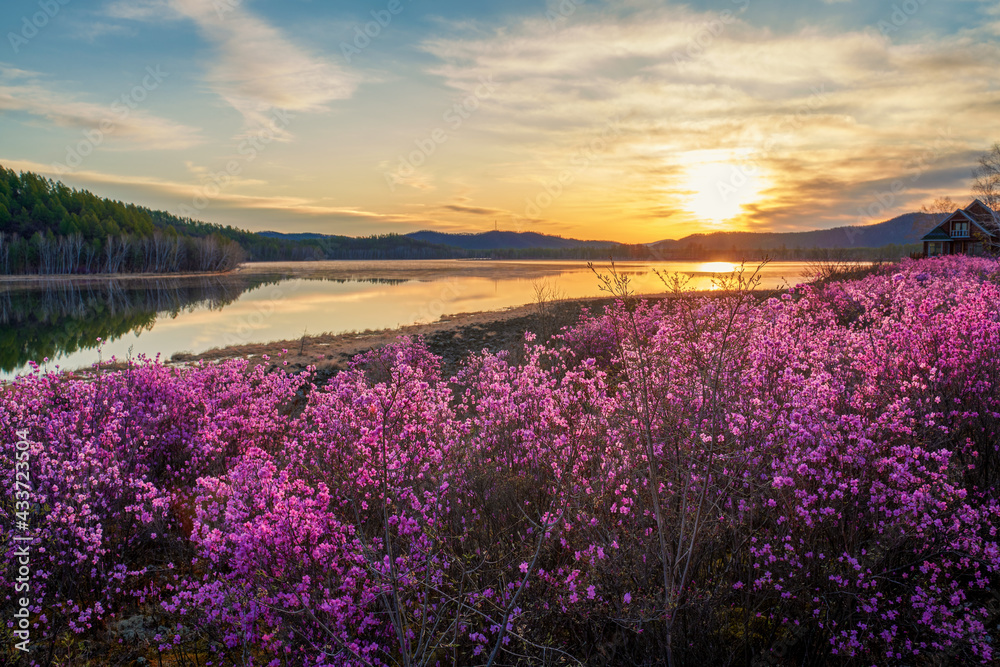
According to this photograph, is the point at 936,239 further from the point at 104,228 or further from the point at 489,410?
the point at 104,228

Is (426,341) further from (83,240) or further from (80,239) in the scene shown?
(83,240)

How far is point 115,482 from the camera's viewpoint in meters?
5.00

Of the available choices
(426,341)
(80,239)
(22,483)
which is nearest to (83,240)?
(80,239)

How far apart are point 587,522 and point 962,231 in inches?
2744

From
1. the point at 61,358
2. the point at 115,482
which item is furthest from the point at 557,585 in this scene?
the point at 61,358

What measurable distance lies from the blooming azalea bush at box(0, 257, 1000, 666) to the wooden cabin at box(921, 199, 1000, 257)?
62.6 m

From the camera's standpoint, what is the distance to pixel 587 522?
3.99 m

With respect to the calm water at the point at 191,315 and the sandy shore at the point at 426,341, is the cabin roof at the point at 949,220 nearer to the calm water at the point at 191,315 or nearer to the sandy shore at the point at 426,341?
the calm water at the point at 191,315

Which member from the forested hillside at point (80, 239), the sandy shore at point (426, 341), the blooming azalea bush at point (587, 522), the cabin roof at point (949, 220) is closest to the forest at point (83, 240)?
the forested hillside at point (80, 239)

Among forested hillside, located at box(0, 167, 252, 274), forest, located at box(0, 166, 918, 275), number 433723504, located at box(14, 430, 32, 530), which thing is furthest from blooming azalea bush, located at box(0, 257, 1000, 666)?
forested hillside, located at box(0, 167, 252, 274)

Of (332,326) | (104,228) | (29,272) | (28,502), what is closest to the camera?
(28,502)

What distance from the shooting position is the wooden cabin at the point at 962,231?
5212cm

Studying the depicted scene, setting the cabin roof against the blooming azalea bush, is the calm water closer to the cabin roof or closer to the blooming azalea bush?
the blooming azalea bush

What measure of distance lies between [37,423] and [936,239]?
7174 centimetres
